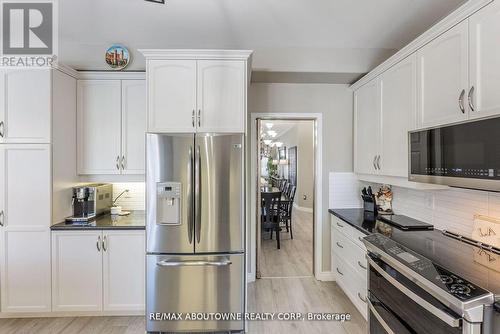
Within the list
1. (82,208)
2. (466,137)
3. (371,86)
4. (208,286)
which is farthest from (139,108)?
(466,137)

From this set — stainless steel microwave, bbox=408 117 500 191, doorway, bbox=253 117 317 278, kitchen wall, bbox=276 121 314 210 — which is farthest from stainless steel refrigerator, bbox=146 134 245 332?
kitchen wall, bbox=276 121 314 210

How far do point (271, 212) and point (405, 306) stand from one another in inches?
134

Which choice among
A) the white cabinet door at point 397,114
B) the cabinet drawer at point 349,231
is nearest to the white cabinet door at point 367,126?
the white cabinet door at point 397,114

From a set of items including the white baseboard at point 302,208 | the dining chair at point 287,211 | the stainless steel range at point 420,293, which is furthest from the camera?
the white baseboard at point 302,208

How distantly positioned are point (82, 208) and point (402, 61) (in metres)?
3.39

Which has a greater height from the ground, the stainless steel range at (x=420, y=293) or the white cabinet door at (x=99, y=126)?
the white cabinet door at (x=99, y=126)

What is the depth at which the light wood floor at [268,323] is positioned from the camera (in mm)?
2471

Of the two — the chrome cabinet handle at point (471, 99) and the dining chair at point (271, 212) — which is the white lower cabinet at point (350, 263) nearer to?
the chrome cabinet handle at point (471, 99)

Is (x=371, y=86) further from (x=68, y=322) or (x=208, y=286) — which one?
(x=68, y=322)

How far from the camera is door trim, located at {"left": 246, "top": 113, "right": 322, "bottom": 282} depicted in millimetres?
3490

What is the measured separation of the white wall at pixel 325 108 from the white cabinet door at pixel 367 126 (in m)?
0.18

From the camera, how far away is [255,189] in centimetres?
354

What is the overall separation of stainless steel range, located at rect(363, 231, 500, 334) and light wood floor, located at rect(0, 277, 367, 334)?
1.85 ft

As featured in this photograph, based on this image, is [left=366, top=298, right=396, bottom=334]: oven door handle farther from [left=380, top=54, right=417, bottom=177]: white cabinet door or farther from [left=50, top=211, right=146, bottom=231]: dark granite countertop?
[left=50, top=211, right=146, bottom=231]: dark granite countertop
